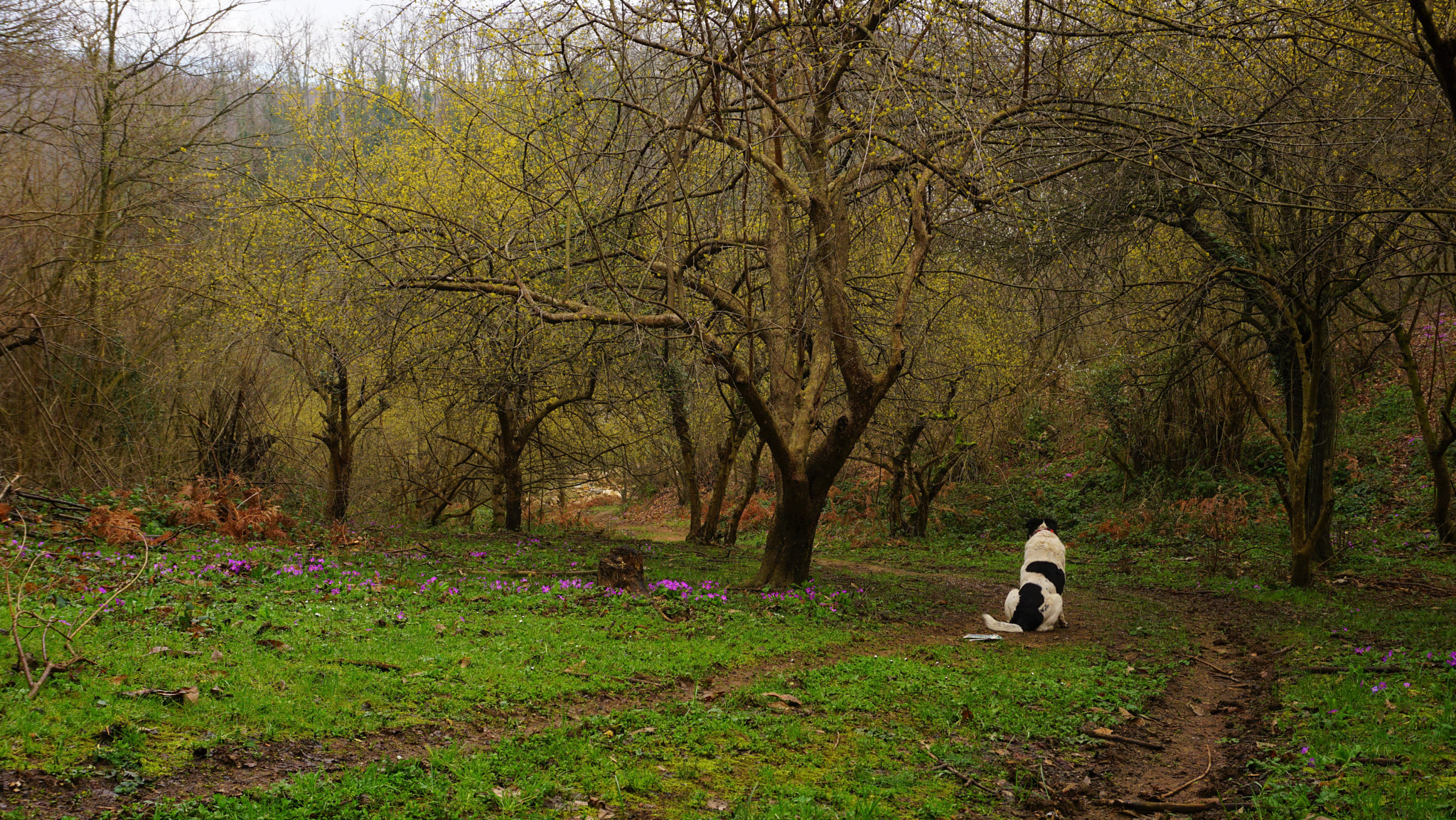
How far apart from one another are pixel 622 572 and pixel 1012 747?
5.18 metres

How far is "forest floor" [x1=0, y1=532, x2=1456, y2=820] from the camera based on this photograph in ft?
13.7

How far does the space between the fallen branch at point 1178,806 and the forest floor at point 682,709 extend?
2cm

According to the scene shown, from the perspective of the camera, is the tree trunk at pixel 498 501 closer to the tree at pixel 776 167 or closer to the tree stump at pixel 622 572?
the tree at pixel 776 167

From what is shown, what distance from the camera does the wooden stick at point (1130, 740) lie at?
586 centimetres

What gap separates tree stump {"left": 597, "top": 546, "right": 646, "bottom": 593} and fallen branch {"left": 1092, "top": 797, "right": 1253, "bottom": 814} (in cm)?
590

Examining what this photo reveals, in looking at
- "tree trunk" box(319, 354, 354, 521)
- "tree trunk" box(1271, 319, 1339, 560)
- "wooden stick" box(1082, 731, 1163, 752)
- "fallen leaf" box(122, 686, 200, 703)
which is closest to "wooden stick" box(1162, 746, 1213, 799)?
"wooden stick" box(1082, 731, 1163, 752)

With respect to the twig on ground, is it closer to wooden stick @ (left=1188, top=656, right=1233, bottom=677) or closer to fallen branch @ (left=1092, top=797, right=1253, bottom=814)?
wooden stick @ (left=1188, top=656, right=1233, bottom=677)

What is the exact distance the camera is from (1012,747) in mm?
5613

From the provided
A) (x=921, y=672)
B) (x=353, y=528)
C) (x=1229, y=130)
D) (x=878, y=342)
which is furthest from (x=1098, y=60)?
(x=353, y=528)

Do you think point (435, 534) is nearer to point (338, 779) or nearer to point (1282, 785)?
point (338, 779)

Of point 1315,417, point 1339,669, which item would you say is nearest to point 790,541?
point 1339,669

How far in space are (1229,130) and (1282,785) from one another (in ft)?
19.0

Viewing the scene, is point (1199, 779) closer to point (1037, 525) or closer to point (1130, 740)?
point (1130, 740)

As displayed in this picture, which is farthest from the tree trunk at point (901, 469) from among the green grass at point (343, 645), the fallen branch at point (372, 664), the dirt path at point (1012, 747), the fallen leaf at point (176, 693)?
the fallen leaf at point (176, 693)
